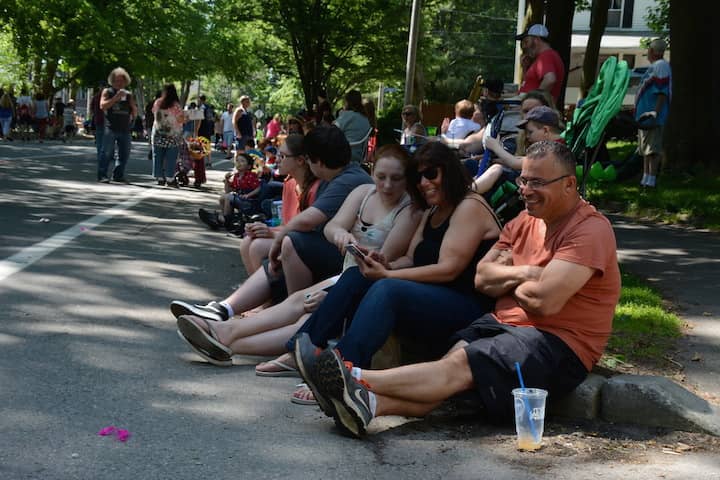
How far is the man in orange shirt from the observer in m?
5.11

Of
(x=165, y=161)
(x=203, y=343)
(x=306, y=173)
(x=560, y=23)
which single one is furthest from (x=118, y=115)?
(x=203, y=343)

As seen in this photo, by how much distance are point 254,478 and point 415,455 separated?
31.8 inches

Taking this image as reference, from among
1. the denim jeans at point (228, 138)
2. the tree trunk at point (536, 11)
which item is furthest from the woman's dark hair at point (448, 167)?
the denim jeans at point (228, 138)

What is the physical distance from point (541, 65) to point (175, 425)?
672cm

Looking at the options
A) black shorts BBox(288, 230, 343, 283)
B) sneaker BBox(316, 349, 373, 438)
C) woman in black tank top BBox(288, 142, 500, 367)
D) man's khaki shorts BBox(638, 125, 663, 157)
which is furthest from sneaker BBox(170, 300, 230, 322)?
man's khaki shorts BBox(638, 125, 663, 157)

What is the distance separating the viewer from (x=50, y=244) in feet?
35.1

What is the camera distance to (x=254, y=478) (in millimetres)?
4281

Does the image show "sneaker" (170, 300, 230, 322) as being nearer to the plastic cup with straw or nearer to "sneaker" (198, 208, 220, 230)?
the plastic cup with straw

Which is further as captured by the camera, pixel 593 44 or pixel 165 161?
pixel 593 44

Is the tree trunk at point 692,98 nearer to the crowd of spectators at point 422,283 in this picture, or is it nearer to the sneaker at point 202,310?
the crowd of spectators at point 422,283

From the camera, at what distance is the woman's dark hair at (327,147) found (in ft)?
24.8

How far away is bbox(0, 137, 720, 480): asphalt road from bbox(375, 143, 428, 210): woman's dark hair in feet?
4.14

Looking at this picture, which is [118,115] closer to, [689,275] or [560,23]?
[560,23]

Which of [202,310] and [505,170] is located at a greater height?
[505,170]
